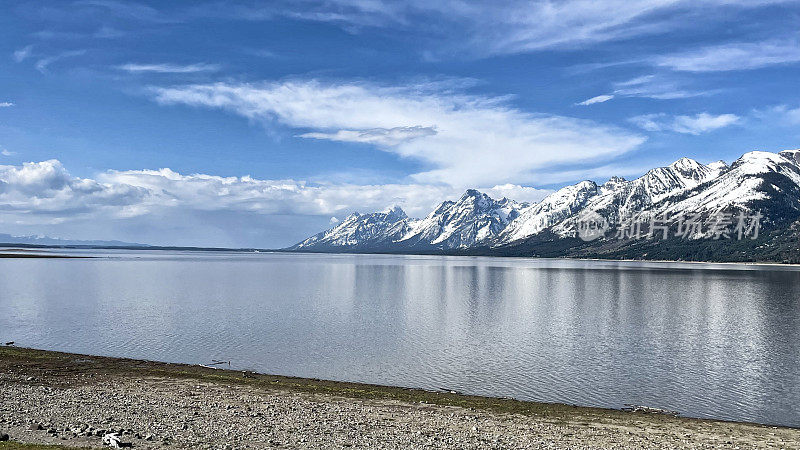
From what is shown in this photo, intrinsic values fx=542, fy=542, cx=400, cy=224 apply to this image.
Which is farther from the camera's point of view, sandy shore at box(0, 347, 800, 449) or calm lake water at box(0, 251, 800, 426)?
calm lake water at box(0, 251, 800, 426)

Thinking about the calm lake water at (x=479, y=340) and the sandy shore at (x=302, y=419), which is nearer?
the sandy shore at (x=302, y=419)

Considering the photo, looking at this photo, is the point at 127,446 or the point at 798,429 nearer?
the point at 127,446

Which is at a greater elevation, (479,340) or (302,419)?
(302,419)

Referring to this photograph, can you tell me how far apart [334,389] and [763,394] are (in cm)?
3767

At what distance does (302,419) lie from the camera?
34.6 meters

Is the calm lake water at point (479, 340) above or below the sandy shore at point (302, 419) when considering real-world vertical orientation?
below

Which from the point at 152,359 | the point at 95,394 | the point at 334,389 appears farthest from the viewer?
the point at 152,359

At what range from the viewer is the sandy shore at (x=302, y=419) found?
2989 centimetres

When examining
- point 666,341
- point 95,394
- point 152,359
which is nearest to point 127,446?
point 95,394

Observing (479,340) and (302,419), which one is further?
(479,340)

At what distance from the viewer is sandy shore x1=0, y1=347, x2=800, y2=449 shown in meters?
29.9

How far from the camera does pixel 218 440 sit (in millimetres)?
29016

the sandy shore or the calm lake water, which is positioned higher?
the sandy shore

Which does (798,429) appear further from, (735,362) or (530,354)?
(530,354)
